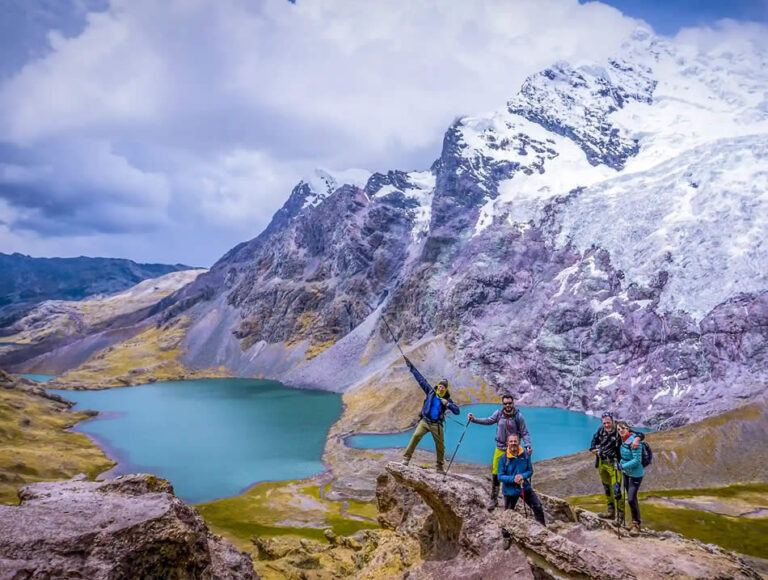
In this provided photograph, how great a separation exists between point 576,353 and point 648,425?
28.8m

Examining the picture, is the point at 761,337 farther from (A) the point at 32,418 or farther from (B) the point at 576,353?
(A) the point at 32,418

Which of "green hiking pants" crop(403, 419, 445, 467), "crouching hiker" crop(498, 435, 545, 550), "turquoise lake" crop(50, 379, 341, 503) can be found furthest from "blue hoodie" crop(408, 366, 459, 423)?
"turquoise lake" crop(50, 379, 341, 503)

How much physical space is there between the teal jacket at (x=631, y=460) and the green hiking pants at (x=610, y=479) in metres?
0.52

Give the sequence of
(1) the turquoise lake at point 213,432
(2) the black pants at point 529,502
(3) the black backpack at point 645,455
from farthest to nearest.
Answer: (1) the turquoise lake at point 213,432 < (3) the black backpack at point 645,455 < (2) the black pants at point 529,502

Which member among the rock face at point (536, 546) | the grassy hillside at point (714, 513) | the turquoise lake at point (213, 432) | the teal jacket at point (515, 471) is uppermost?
the teal jacket at point (515, 471)

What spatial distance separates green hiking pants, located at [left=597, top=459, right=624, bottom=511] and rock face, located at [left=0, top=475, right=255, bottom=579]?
509 inches

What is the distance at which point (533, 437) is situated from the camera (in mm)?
98250

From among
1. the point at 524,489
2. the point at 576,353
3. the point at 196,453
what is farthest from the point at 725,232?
the point at 524,489

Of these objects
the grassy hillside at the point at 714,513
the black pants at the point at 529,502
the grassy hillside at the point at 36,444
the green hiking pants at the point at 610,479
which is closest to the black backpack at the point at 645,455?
the green hiking pants at the point at 610,479

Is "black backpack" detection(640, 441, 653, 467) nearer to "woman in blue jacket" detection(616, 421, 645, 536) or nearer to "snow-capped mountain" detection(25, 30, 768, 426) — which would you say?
"woman in blue jacket" detection(616, 421, 645, 536)

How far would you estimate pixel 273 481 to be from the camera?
80938mm

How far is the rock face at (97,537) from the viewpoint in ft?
35.4

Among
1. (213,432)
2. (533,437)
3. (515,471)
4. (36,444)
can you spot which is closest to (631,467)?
(515,471)

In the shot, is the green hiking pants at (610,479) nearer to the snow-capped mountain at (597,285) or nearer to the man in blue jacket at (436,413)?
the man in blue jacket at (436,413)
